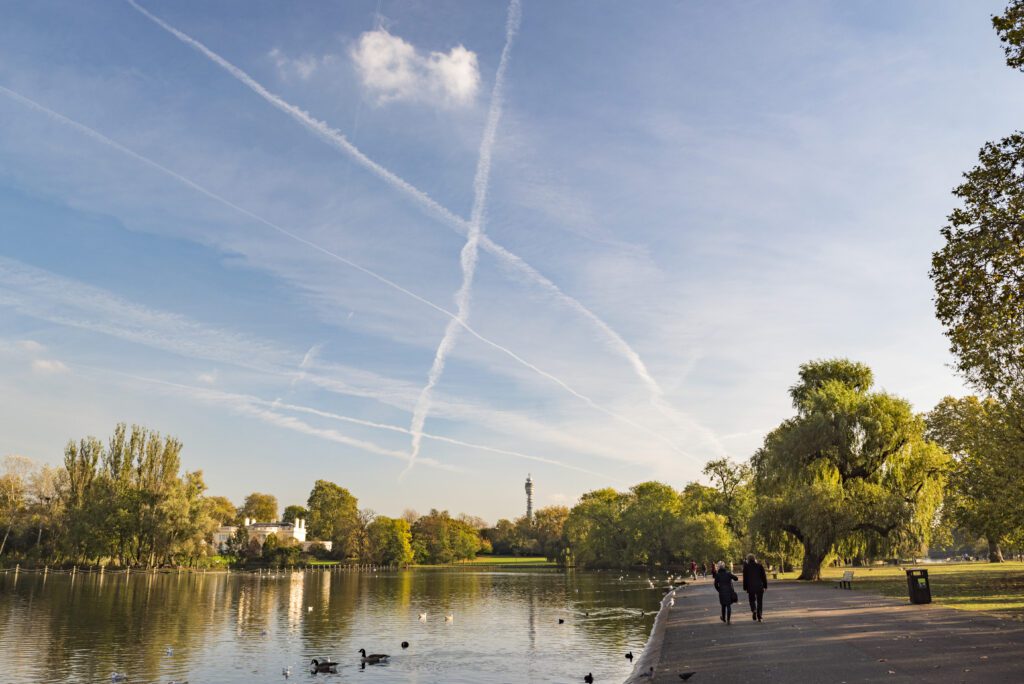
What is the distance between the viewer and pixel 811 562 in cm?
4547

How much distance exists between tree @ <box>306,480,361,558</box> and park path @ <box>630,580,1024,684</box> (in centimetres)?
12675

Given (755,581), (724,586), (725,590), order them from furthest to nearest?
(724,586), (725,590), (755,581)

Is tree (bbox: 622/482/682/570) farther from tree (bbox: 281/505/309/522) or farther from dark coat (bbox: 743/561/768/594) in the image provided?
tree (bbox: 281/505/309/522)

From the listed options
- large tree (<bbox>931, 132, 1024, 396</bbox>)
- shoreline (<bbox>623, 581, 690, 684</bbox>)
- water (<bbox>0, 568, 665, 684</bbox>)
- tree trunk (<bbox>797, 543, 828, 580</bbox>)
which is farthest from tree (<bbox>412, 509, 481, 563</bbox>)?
large tree (<bbox>931, 132, 1024, 396</bbox>)

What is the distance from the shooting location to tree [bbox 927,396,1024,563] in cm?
2845

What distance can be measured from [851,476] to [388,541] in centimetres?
11310

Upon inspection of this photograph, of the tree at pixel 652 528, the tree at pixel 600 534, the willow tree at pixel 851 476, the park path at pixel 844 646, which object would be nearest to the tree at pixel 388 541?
the tree at pixel 600 534

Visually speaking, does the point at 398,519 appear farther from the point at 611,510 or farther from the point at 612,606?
the point at 612,606

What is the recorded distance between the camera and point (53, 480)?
333 feet

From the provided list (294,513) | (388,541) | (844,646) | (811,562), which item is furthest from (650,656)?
(294,513)

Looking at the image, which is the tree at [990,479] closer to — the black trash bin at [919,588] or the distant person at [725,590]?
the black trash bin at [919,588]

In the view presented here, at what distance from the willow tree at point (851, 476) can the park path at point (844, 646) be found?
1488 cm

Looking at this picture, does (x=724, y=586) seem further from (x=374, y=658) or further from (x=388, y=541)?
(x=388, y=541)

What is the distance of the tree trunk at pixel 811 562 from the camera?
4472cm
